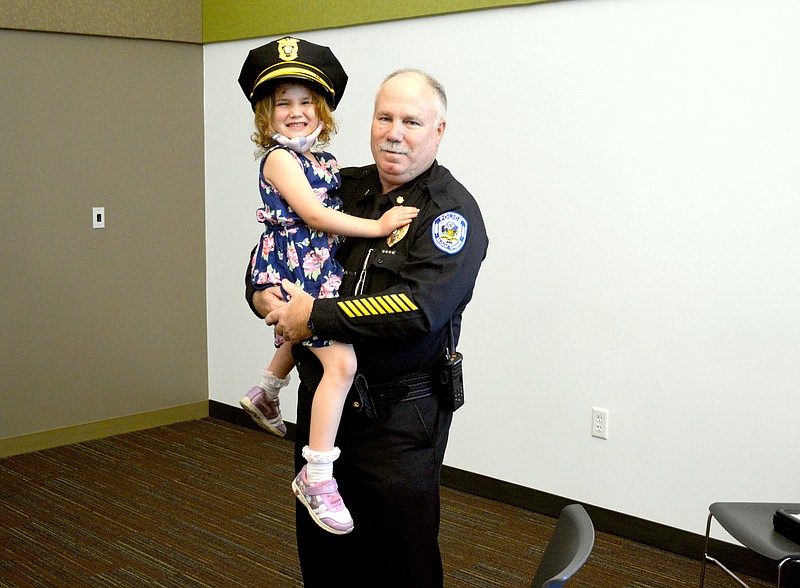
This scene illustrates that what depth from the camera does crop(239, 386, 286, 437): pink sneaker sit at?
2506 millimetres

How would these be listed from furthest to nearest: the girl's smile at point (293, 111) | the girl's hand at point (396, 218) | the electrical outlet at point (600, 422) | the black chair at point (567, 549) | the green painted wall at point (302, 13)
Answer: the green painted wall at point (302, 13), the electrical outlet at point (600, 422), the girl's smile at point (293, 111), the girl's hand at point (396, 218), the black chair at point (567, 549)

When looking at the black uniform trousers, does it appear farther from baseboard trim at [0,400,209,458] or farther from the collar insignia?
baseboard trim at [0,400,209,458]

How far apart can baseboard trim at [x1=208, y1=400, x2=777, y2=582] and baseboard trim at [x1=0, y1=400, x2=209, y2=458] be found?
1.78 m

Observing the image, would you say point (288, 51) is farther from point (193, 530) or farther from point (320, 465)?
point (193, 530)

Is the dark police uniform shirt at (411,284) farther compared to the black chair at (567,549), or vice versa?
the dark police uniform shirt at (411,284)

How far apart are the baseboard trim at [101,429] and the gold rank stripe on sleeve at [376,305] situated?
3298 mm

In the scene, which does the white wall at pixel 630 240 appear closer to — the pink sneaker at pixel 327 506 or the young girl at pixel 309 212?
the young girl at pixel 309 212

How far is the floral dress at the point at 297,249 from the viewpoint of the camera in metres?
2.22

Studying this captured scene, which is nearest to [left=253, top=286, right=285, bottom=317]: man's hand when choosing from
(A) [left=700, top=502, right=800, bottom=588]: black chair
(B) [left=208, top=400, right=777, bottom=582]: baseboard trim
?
(A) [left=700, top=502, right=800, bottom=588]: black chair

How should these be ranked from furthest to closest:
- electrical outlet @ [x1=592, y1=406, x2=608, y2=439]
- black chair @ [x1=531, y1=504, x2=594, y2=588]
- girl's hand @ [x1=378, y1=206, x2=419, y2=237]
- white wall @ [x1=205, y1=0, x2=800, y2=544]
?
electrical outlet @ [x1=592, y1=406, x2=608, y2=439], white wall @ [x1=205, y1=0, x2=800, y2=544], girl's hand @ [x1=378, y1=206, x2=419, y2=237], black chair @ [x1=531, y1=504, x2=594, y2=588]

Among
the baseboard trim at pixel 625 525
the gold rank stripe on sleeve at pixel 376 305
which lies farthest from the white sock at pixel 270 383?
the baseboard trim at pixel 625 525

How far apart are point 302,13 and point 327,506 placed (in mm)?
3255

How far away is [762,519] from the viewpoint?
2705 mm

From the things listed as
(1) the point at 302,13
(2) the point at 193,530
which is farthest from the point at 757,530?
(1) the point at 302,13
